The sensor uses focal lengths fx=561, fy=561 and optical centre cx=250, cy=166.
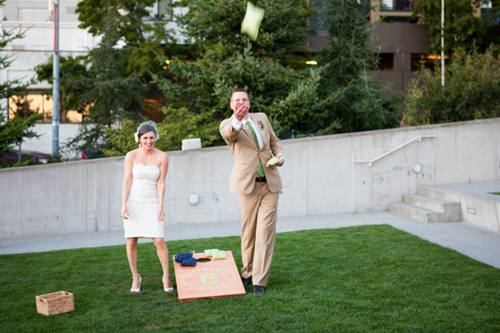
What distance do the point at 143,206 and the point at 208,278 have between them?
1.08 meters

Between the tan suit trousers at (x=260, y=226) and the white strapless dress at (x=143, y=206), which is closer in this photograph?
the tan suit trousers at (x=260, y=226)

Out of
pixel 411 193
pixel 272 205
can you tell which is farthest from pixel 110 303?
pixel 411 193

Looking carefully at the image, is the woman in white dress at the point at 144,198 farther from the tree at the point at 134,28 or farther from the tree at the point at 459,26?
the tree at the point at 459,26

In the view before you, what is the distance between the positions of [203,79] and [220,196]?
5.44m

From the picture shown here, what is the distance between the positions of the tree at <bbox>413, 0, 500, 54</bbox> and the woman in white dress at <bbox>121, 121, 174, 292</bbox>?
2504 cm

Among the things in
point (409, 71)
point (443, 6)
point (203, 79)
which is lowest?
point (203, 79)

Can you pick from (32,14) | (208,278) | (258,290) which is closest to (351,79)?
(208,278)

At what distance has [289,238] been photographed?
9.17 meters

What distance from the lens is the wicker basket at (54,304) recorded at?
5400 millimetres

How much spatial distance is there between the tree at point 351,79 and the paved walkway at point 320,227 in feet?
20.9

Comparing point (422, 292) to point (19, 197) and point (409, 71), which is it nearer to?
point (19, 197)

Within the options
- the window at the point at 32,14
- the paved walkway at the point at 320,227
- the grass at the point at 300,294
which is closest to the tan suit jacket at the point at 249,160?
the grass at the point at 300,294

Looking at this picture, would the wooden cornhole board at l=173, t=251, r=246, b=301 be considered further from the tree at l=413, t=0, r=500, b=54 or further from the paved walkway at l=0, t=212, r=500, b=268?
→ the tree at l=413, t=0, r=500, b=54

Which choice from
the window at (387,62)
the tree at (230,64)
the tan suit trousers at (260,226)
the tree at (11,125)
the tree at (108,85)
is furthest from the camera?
the window at (387,62)
